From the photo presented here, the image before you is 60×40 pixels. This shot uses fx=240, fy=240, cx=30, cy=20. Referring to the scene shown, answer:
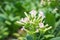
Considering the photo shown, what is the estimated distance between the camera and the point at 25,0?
3.06 metres

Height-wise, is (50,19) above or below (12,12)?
below

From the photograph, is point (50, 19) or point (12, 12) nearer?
point (50, 19)

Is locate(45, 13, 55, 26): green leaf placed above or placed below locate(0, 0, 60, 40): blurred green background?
below

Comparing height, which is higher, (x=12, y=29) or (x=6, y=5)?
(x=6, y=5)

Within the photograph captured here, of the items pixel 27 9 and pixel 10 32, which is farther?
pixel 10 32

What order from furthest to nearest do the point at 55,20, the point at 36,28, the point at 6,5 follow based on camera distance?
the point at 6,5
the point at 55,20
the point at 36,28

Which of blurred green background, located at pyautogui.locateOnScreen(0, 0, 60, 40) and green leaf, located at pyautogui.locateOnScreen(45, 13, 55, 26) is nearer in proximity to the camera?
green leaf, located at pyautogui.locateOnScreen(45, 13, 55, 26)

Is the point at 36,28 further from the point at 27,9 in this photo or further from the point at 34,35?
the point at 27,9

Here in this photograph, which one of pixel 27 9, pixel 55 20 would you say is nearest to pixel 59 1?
pixel 55 20

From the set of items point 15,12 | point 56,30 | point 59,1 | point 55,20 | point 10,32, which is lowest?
point 56,30

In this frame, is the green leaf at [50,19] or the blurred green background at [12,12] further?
the blurred green background at [12,12]

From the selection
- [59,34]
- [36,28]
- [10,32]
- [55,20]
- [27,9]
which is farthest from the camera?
[10,32]

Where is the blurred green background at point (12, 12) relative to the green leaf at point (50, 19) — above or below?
above

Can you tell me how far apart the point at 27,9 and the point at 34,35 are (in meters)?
1.06
